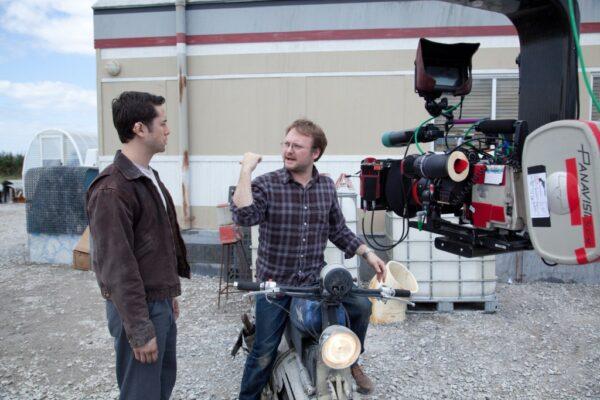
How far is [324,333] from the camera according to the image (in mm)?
1898

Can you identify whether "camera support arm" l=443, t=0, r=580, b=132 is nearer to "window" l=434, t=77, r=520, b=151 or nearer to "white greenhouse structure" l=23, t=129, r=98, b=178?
"window" l=434, t=77, r=520, b=151

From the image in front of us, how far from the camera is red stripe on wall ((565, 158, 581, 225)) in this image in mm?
1444

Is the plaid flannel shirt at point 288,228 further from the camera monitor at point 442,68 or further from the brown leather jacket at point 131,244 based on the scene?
the camera monitor at point 442,68

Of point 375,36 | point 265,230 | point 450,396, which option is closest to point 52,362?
point 265,230

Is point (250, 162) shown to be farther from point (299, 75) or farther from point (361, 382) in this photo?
point (299, 75)

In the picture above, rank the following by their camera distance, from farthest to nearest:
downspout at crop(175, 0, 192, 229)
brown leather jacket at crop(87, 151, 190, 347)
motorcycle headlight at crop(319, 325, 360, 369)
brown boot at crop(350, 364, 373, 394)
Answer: downspout at crop(175, 0, 192, 229)
brown boot at crop(350, 364, 373, 394)
brown leather jacket at crop(87, 151, 190, 347)
motorcycle headlight at crop(319, 325, 360, 369)

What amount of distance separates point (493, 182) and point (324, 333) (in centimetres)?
94

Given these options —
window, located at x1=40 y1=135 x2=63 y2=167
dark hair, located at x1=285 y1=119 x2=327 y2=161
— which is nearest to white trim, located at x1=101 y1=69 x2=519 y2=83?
dark hair, located at x1=285 y1=119 x2=327 y2=161

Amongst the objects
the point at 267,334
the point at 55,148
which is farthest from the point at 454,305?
the point at 55,148

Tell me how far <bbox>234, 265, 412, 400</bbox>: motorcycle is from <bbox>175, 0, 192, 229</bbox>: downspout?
4880 mm

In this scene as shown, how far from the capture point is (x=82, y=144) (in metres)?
14.1

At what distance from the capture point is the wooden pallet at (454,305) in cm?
506

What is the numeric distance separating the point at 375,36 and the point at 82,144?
11.1 m

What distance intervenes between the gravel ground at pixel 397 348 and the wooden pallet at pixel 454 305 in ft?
0.31
